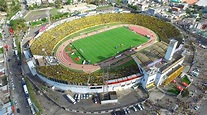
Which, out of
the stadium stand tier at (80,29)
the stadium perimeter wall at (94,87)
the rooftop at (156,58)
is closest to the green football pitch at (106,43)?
the stadium stand tier at (80,29)

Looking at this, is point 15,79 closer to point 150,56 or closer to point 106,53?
point 106,53

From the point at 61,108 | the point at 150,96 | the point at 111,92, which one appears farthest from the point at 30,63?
the point at 150,96

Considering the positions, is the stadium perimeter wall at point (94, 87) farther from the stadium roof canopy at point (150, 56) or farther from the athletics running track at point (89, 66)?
the athletics running track at point (89, 66)

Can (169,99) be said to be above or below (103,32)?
below

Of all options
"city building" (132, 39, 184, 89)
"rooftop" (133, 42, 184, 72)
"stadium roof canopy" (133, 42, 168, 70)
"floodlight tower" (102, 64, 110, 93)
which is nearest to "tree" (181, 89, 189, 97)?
"city building" (132, 39, 184, 89)

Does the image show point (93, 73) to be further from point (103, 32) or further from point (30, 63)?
point (103, 32)

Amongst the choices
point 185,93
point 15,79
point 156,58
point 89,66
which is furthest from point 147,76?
point 15,79
